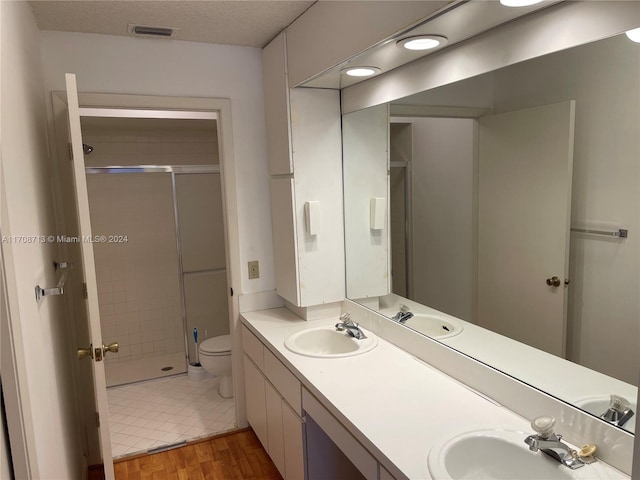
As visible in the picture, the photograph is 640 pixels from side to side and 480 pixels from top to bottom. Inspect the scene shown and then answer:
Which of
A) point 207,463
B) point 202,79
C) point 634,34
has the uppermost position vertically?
point 202,79

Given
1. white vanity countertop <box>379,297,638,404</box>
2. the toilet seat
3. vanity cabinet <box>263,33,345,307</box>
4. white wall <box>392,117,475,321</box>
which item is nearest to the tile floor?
the toilet seat

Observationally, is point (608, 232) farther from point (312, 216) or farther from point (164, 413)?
point (164, 413)

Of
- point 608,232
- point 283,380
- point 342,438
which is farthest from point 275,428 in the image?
point 608,232

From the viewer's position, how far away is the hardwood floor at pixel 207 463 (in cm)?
251

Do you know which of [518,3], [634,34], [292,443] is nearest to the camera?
[634,34]

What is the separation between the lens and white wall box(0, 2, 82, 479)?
125 centimetres

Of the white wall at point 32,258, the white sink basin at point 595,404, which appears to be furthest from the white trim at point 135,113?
the white sink basin at point 595,404

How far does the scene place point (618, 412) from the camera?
123 centimetres

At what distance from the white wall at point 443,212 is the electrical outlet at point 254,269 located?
3.58 ft

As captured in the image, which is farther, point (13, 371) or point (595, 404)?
point (595, 404)

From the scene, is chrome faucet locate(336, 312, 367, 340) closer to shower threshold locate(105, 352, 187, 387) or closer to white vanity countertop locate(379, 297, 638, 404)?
white vanity countertop locate(379, 297, 638, 404)

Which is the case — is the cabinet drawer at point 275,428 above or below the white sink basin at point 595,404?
below

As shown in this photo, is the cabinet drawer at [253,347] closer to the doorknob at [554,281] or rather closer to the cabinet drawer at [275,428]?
the cabinet drawer at [275,428]

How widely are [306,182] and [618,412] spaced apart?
169 centimetres
